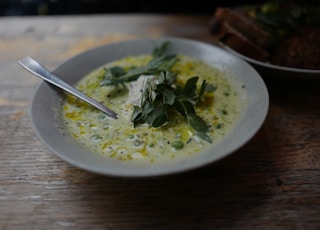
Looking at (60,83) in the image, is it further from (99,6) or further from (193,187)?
(99,6)

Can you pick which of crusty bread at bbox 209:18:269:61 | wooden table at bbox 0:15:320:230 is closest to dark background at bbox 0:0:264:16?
crusty bread at bbox 209:18:269:61

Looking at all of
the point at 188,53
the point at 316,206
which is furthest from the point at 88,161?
the point at 188,53

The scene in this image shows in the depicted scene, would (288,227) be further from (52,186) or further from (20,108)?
→ (20,108)

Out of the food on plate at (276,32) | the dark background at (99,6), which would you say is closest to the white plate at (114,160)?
the food on plate at (276,32)

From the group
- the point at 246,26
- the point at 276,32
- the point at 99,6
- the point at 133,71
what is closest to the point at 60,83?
the point at 133,71

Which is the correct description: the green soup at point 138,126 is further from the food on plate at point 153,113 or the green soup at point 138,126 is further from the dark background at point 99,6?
the dark background at point 99,6

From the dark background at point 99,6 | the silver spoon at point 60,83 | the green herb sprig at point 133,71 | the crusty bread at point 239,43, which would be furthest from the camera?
the dark background at point 99,6

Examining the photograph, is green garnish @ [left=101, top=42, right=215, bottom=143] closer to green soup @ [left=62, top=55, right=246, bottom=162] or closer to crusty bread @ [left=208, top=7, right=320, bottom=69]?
green soup @ [left=62, top=55, right=246, bottom=162]
